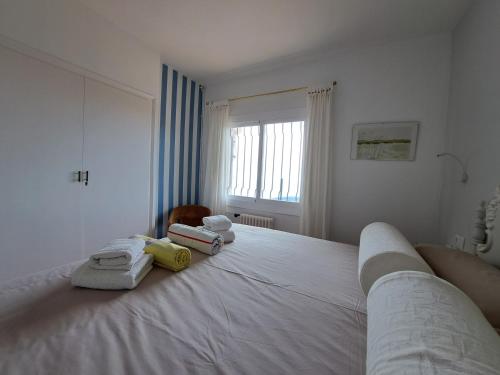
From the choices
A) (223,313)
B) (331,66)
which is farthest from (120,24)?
(223,313)

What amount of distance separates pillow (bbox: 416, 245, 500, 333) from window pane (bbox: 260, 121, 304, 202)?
1820 mm

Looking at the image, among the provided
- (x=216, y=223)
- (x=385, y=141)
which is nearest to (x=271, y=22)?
(x=385, y=141)

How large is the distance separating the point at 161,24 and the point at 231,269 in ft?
8.05

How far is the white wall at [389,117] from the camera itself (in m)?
2.17

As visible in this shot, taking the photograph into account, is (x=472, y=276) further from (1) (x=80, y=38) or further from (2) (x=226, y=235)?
(1) (x=80, y=38)

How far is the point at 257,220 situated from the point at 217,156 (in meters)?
1.19

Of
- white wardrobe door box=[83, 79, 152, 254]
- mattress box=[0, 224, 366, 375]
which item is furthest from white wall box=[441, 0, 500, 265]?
white wardrobe door box=[83, 79, 152, 254]

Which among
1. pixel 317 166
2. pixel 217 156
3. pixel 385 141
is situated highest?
pixel 385 141

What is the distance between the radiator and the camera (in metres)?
3.04

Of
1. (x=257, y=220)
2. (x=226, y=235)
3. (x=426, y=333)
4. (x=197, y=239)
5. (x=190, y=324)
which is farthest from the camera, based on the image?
(x=257, y=220)

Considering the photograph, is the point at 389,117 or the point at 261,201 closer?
the point at 389,117

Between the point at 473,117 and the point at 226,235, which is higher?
the point at 473,117

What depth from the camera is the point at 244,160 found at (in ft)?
11.0

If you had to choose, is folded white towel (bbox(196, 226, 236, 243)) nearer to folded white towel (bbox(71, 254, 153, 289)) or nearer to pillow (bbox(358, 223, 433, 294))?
folded white towel (bbox(71, 254, 153, 289))
